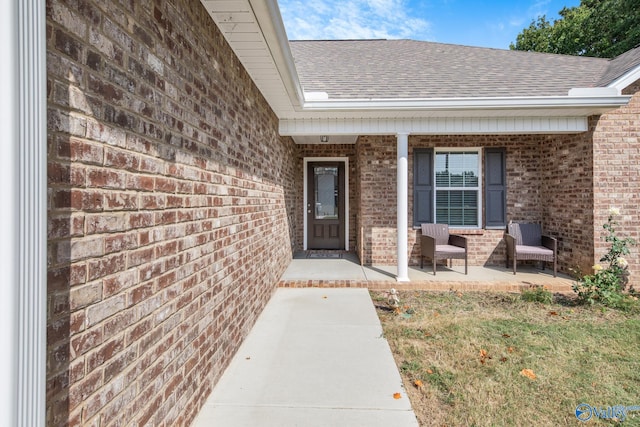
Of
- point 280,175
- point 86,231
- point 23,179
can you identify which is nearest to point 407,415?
point 86,231

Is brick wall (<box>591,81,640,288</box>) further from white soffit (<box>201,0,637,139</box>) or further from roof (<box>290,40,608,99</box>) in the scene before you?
roof (<box>290,40,608,99</box>)

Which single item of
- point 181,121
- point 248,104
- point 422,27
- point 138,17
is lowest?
point 181,121

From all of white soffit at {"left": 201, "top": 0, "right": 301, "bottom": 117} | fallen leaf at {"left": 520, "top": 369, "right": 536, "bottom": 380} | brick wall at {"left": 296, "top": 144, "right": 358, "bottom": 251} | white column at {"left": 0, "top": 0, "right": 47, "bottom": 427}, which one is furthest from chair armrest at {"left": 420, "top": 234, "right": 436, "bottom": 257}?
white column at {"left": 0, "top": 0, "right": 47, "bottom": 427}

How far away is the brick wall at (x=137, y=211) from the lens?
1146 millimetres

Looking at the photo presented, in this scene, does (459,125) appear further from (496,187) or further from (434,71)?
(496,187)

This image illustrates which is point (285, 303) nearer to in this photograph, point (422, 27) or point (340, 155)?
point (340, 155)

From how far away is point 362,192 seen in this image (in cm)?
682

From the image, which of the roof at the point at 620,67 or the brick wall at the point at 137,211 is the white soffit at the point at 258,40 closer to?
the brick wall at the point at 137,211

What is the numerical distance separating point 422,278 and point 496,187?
8.77ft

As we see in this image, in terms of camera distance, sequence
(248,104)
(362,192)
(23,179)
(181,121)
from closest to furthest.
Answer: (23,179) < (181,121) < (248,104) < (362,192)

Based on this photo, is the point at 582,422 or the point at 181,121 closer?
the point at 181,121

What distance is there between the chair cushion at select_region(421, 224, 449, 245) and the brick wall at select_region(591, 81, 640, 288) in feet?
7.69

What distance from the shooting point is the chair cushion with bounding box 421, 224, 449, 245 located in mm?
6562

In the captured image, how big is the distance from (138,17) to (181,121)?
23.6 inches
